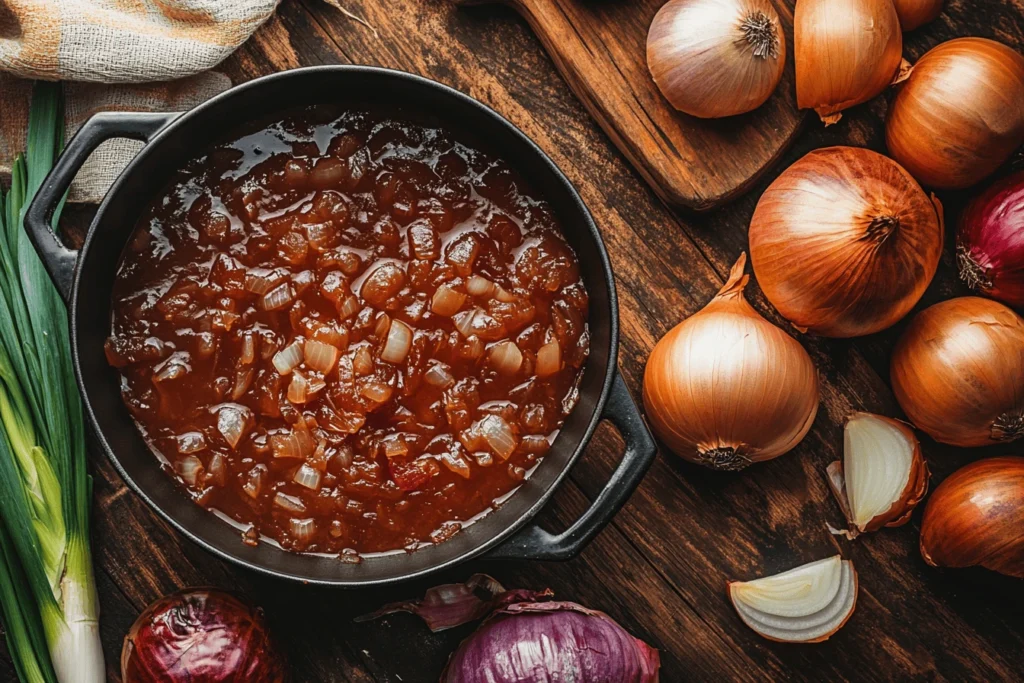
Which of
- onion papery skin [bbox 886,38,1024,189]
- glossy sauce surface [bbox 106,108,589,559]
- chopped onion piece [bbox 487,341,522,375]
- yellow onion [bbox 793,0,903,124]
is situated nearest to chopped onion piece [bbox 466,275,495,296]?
glossy sauce surface [bbox 106,108,589,559]

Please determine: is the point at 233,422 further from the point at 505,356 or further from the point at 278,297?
the point at 505,356

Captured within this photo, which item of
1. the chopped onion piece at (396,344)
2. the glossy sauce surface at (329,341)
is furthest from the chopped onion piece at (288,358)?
the chopped onion piece at (396,344)

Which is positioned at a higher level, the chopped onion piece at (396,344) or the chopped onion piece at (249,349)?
the chopped onion piece at (249,349)

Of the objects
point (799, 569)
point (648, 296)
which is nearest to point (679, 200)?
point (648, 296)

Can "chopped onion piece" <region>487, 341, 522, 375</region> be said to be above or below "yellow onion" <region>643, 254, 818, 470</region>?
above

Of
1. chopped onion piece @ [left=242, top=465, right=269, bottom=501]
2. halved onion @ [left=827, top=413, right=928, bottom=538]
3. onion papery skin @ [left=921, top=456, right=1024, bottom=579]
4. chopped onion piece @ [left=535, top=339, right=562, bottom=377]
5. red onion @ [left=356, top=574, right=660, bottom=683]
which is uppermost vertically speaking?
chopped onion piece @ [left=242, top=465, right=269, bottom=501]

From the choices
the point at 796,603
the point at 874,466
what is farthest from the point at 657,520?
the point at 874,466

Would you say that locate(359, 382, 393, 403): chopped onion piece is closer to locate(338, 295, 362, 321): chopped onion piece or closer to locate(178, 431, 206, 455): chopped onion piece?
locate(338, 295, 362, 321): chopped onion piece

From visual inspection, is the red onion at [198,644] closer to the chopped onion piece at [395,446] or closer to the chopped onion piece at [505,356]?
the chopped onion piece at [395,446]

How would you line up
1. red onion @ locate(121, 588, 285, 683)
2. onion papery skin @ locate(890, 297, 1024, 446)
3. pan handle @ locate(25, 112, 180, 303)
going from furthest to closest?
onion papery skin @ locate(890, 297, 1024, 446)
red onion @ locate(121, 588, 285, 683)
pan handle @ locate(25, 112, 180, 303)
